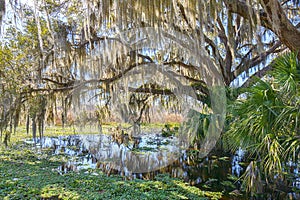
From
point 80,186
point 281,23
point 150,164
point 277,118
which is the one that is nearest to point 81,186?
point 80,186

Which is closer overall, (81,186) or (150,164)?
(81,186)

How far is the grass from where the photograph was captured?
129 inches

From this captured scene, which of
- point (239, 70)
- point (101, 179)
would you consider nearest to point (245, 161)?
point (239, 70)

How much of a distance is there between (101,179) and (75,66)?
2567 millimetres

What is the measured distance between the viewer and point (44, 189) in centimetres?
344

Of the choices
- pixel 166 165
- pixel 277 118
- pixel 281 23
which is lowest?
pixel 166 165

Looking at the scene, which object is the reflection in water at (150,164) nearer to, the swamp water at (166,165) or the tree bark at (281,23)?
the swamp water at (166,165)

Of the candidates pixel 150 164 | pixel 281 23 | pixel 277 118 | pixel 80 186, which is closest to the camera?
pixel 277 118

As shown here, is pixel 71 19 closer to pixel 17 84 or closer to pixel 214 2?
pixel 17 84

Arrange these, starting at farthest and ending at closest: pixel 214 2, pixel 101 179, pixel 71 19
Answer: pixel 71 19, pixel 101 179, pixel 214 2

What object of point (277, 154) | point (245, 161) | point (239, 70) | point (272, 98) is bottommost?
point (245, 161)

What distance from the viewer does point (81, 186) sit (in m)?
3.65

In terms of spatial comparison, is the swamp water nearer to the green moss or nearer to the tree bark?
the green moss

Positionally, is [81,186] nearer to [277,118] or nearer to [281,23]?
[277,118]
